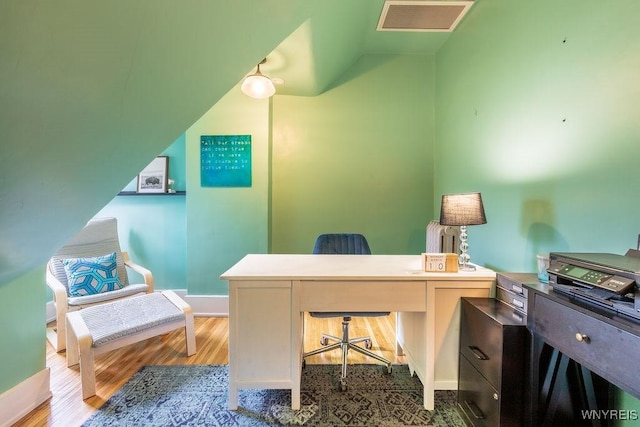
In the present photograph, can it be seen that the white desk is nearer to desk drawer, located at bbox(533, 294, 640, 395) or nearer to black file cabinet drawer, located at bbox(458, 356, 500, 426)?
black file cabinet drawer, located at bbox(458, 356, 500, 426)

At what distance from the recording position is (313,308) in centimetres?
156

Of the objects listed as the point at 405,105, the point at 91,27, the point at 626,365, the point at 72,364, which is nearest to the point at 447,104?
the point at 405,105

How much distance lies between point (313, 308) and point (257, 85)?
1.69 metres

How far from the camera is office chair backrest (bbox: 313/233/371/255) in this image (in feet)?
7.35

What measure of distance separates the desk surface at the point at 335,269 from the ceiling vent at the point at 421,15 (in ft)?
6.54

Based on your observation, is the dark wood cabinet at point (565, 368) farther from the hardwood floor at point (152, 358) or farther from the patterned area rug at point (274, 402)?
the hardwood floor at point (152, 358)

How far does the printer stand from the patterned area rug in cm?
98

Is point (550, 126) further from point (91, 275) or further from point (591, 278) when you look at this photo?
point (91, 275)

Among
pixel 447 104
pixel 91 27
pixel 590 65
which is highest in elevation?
pixel 447 104

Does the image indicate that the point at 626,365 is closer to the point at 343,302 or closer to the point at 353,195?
the point at 343,302

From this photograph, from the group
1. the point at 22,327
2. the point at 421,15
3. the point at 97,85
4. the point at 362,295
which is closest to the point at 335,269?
the point at 362,295

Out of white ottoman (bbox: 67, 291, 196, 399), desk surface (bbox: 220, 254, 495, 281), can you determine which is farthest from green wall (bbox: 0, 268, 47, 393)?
desk surface (bbox: 220, 254, 495, 281)

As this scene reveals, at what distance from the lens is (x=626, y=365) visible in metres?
0.77

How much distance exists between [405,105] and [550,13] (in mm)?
1641
